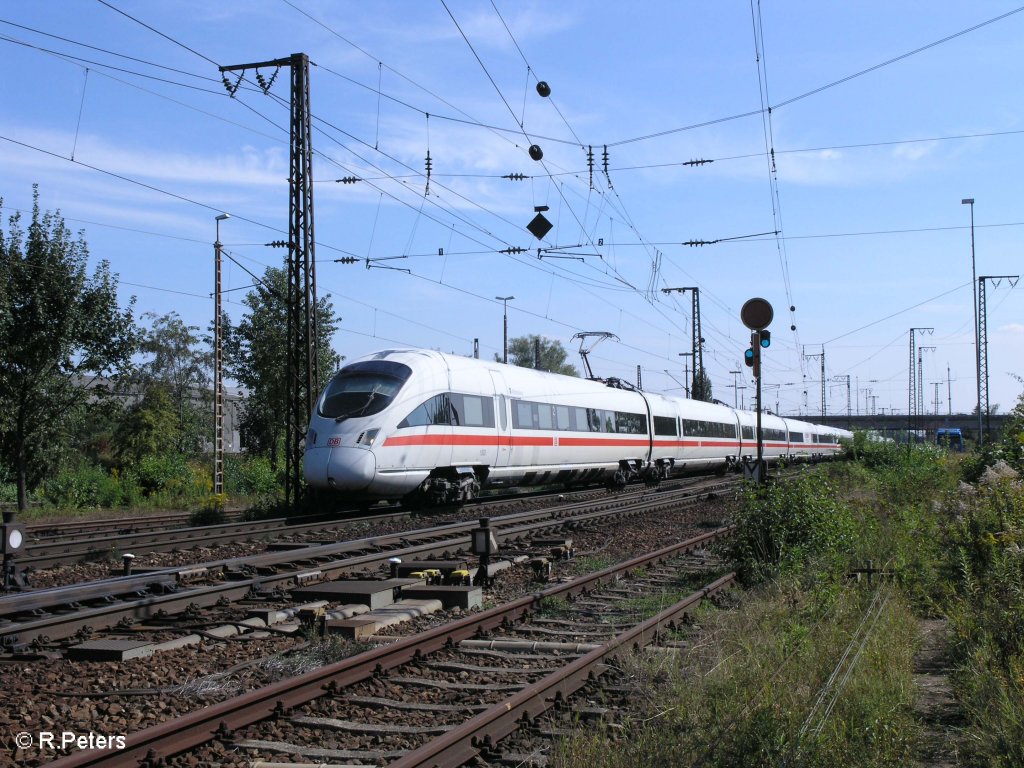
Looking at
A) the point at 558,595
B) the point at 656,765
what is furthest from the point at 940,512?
the point at 656,765

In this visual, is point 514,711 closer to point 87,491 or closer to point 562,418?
point 562,418

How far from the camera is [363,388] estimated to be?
17234 mm

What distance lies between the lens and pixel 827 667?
19.7ft

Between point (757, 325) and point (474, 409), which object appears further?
point (474, 409)

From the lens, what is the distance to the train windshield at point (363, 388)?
A: 16.9m

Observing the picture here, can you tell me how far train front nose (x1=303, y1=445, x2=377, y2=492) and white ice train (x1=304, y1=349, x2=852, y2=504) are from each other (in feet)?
0.06

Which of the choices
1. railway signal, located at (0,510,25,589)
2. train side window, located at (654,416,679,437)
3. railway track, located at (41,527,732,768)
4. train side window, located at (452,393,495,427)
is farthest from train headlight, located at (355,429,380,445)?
train side window, located at (654,416,679,437)

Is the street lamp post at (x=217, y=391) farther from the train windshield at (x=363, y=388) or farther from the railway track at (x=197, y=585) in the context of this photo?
the railway track at (x=197, y=585)

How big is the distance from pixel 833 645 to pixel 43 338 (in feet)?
67.3

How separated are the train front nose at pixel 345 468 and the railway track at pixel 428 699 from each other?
26.8ft

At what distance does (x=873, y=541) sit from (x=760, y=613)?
13.8 ft

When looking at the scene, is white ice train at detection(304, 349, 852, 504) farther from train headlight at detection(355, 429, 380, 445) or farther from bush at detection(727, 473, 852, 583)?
bush at detection(727, 473, 852, 583)

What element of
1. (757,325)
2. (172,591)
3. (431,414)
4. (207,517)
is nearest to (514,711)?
(172,591)

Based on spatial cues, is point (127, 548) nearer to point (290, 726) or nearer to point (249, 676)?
point (249, 676)
